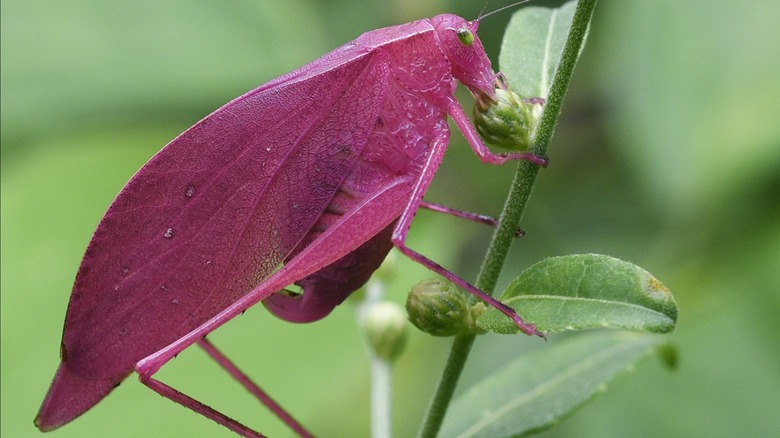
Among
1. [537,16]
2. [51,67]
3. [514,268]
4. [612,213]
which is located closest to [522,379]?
[537,16]

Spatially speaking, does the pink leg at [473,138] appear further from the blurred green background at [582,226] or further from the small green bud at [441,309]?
the blurred green background at [582,226]

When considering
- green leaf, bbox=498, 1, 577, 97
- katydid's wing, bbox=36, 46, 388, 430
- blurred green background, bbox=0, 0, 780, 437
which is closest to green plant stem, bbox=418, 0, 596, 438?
green leaf, bbox=498, 1, 577, 97

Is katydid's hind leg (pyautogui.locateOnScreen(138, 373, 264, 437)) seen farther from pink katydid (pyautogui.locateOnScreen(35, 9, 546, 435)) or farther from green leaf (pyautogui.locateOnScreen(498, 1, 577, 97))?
green leaf (pyautogui.locateOnScreen(498, 1, 577, 97))

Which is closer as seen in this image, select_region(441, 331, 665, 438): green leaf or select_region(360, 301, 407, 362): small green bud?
select_region(441, 331, 665, 438): green leaf

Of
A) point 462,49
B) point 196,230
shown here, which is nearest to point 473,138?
point 462,49

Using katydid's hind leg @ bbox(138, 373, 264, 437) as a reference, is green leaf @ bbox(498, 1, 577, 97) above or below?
above

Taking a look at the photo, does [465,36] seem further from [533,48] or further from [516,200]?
[516,200]
